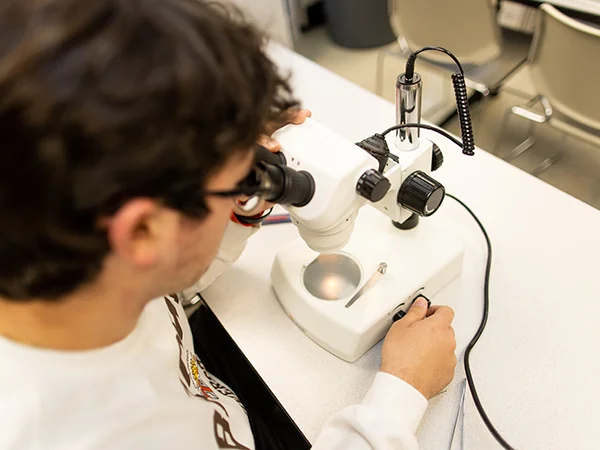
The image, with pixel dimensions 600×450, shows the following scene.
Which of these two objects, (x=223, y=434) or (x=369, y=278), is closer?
(x=223, y=434)

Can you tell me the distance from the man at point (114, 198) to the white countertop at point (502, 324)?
125 mm

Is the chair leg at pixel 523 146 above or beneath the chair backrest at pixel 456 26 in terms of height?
beneath

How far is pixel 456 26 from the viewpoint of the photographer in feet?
6.00

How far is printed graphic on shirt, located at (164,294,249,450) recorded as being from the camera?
665mm

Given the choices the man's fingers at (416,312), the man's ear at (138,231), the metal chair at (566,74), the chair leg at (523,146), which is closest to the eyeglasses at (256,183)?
the man's ear at (138,231)

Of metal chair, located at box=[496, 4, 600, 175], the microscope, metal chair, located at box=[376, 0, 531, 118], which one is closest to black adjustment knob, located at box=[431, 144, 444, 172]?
the microscope

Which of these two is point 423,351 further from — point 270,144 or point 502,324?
point 270,144

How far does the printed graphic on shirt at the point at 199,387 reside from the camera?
67 centimetres

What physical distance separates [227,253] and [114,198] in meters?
0.48

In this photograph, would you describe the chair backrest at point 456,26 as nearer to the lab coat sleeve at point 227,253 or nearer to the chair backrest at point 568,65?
the chair backrest at point 568,65

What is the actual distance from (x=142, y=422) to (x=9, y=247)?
0.87ft

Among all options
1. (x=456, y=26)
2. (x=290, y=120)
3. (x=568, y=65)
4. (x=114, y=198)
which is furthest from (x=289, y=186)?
(x=456, y=26)

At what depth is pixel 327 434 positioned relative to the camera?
672mm

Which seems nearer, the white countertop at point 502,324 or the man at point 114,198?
the man at point 114,198
